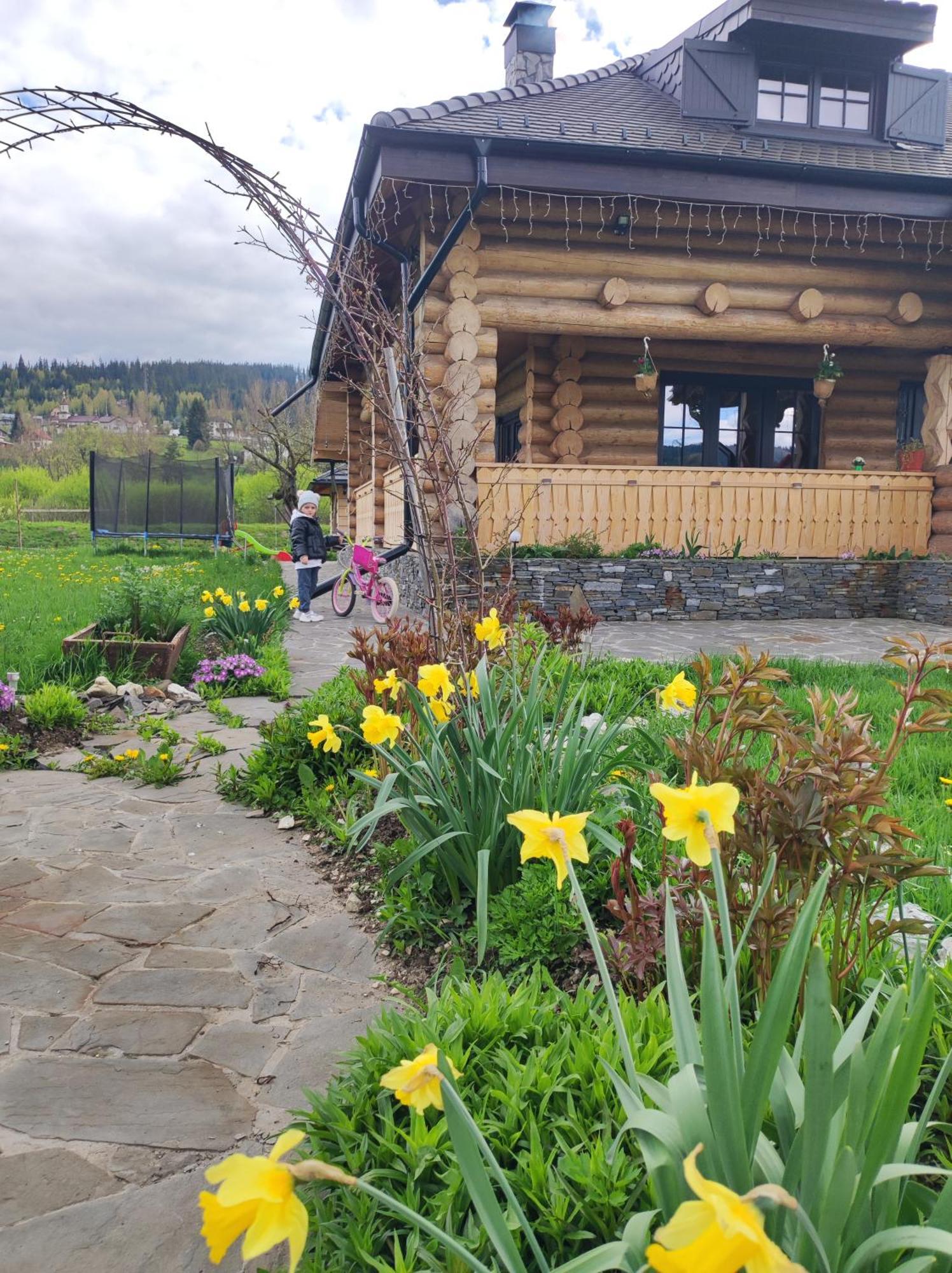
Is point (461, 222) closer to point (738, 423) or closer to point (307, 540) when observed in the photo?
point (307, 540)

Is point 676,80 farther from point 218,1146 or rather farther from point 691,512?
point 218,1146

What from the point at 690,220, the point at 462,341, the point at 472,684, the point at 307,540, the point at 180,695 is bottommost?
the point at 180,695

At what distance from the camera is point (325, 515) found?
4484 cm

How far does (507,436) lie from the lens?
14.3m

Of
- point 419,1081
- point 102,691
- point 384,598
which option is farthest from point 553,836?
point 384,598

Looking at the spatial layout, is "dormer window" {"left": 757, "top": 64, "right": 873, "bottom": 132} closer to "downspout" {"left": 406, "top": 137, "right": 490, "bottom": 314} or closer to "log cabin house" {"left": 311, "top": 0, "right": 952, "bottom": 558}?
"log cabin house" {"left": 311, "top": 0, "right": 952, "bottom": 558}

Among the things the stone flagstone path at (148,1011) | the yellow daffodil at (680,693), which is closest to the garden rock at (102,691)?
the stone flagstone path at (148,1011)

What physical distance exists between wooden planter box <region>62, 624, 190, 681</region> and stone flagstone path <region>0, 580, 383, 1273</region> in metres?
2.14

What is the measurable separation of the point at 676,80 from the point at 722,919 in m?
12.7

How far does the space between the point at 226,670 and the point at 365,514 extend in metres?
8.62

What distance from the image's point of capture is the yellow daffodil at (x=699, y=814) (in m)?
1.18

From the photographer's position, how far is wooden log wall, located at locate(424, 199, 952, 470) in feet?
30.4

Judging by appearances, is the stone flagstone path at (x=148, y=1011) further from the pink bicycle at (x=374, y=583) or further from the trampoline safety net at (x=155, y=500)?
the trampoline safety net at (x=155, y=500)

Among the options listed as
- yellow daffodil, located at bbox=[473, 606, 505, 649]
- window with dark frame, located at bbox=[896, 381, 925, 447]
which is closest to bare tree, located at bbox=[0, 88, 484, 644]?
yellow daffodil, located at bbox=[473, 606, 505, 649]
